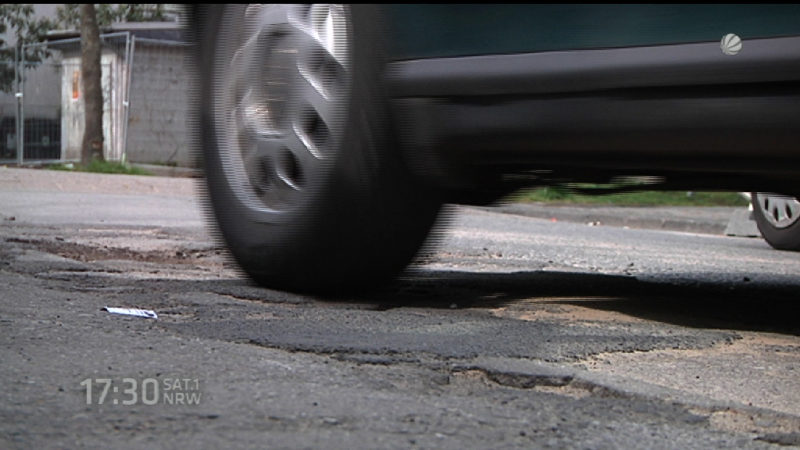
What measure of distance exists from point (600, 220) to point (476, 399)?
10795mm

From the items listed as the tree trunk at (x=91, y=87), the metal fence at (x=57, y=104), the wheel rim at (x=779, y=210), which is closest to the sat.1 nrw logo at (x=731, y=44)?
the wheel rim at (x=779, y=210)

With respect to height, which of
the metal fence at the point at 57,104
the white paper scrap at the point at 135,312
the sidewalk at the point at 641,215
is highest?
the metal fence at the point at 57,104

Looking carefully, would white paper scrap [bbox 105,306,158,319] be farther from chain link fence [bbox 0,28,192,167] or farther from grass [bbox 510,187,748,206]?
chain link fence [bbox 0,28,192,167]

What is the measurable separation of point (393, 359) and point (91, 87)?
17639mm

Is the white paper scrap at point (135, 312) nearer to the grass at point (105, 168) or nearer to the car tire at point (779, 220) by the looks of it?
the car tire at point (779, 220)

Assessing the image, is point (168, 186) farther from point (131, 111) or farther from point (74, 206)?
point (131, 111)

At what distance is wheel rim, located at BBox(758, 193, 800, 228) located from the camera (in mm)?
7160

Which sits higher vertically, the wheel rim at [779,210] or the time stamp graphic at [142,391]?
the wheel rim at [779,210]

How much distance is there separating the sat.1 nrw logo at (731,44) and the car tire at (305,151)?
97 centimetres

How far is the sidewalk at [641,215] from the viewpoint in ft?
40.4

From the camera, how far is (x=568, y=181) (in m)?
3.63

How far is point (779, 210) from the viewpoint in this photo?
291 inches

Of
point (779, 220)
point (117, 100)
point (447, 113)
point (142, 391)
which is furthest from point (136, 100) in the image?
point (142, 391)

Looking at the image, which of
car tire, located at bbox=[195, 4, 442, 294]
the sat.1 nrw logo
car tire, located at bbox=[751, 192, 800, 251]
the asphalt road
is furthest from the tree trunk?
the sat.1 nrw logo
